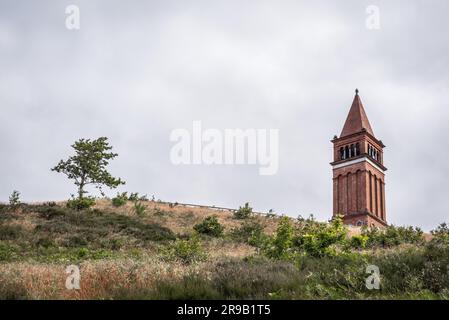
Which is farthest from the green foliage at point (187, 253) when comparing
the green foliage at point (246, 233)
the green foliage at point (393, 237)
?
the green foliage at point (246, 233)

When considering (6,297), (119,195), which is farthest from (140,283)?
(119,195)

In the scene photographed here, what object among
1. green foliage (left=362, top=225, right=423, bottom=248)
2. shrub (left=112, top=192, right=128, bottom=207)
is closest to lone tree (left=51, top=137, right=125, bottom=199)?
shrub (left=112, top=192, right=128, bottom=207)

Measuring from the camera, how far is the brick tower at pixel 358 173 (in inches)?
2106

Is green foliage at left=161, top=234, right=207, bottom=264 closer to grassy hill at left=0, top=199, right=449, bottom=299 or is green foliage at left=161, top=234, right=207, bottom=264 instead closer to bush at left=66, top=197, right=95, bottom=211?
grassy hill at left=0, top=199, right=449, bottom=299

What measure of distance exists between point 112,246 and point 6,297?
17062 mm

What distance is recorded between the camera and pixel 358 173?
5497 centimetres

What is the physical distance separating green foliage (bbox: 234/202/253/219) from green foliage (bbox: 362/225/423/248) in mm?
17502

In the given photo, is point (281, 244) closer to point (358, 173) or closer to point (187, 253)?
point (187, 253)

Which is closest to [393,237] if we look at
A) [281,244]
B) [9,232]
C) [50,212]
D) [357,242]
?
[357,242]

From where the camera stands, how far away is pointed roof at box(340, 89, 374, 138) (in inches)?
2224

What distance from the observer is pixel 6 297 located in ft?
27.2

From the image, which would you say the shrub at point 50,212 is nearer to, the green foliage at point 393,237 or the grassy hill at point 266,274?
the grassy hill at point 266,274

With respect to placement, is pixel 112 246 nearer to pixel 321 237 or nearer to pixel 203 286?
pixel 321 237

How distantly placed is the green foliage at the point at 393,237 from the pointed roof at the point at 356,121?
106 ft
